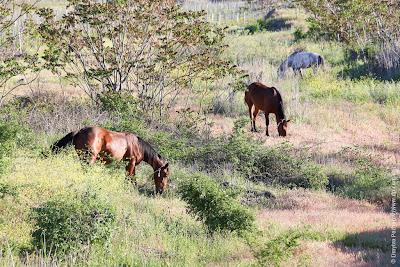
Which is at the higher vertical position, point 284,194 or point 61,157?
point 61,157

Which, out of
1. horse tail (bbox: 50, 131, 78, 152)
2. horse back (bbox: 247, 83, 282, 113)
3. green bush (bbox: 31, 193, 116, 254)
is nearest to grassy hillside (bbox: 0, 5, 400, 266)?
green bush (bbox: 31, 193, 116, 254)

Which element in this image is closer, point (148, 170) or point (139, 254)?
point (139, 254)

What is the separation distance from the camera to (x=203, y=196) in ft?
22.0

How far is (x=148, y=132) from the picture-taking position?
11.4m

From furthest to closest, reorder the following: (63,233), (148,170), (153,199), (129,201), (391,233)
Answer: (148,170) → (153,199) → (129,201) → (391,233) → (63,233)

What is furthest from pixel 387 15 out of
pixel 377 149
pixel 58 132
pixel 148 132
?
pixel 58 132

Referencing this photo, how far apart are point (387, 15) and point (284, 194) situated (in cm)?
1772

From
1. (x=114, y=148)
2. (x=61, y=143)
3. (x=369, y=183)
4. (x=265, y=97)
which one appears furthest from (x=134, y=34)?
(x=369, y=183)

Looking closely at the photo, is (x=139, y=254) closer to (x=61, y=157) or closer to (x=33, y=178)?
(x=33, y=178)

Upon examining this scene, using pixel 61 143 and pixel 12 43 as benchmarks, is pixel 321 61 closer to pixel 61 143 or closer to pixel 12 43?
pixel 12 43

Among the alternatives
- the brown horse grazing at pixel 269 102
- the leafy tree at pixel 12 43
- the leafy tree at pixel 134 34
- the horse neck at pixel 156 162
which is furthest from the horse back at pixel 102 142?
the brown horse grazing at pixel 269 102

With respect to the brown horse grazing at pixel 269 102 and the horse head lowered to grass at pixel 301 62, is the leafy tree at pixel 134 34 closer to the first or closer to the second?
the brown horse grazing at pixel 269 102

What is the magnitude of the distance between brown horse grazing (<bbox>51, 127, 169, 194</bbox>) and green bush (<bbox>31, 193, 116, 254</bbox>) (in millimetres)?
2581

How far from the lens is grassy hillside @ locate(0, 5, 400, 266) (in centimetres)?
557
